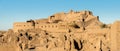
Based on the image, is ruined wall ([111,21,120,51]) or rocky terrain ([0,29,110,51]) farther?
rocky terrain ([0,29,110,51])

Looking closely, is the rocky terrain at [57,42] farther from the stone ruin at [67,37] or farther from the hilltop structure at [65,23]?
the hilltop structure at [65,23]

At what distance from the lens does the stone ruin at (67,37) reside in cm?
2769

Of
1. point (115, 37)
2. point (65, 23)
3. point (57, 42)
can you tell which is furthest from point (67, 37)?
point (65, 23)

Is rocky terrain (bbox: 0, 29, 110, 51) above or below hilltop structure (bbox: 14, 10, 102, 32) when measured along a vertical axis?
below

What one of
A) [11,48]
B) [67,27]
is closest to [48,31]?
[67,27]

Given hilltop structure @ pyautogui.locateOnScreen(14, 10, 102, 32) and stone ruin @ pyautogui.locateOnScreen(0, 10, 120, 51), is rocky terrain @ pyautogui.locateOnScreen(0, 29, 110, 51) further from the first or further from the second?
hilltop structure @ pyautogui.locateOnScreen(14, 10, 102, 32)

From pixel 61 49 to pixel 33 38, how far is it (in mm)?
7249

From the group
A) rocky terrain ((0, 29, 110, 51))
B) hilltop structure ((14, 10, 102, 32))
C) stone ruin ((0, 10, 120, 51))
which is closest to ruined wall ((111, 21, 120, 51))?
stone ruin ((0, 10, 120, 51))

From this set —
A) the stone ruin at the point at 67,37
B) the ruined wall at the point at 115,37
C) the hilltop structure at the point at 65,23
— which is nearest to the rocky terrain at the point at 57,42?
the stone ruin at the point at 67,37

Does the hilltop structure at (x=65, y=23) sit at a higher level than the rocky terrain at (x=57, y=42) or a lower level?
higher

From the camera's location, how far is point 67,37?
30.5m

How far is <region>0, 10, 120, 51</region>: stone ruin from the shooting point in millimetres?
27686

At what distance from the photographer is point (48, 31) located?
38125 mm

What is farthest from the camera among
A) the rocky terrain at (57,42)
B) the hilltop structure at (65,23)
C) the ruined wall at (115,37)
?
the hilltop structure at (65,23)
